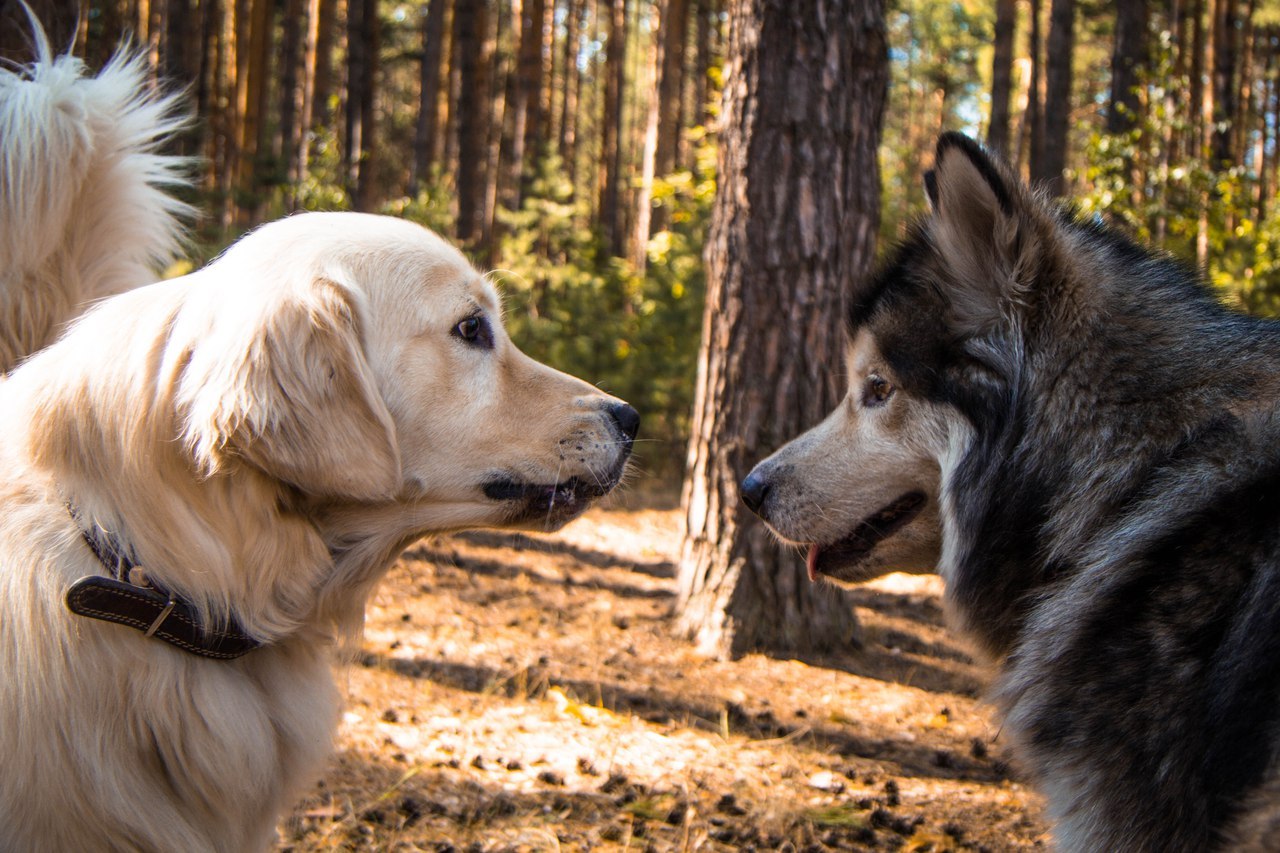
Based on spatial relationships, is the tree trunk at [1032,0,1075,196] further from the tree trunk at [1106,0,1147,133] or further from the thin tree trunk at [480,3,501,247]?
the thin tree trunk at [480,3,501,247]

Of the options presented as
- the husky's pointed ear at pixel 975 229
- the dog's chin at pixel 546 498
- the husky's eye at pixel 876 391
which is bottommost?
the dog's chin at pixel 546 498

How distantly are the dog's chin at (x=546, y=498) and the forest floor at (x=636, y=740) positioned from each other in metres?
0.28

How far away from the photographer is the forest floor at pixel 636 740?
3.28 meters

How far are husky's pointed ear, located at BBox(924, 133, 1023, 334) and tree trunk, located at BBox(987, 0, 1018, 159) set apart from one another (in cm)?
1725

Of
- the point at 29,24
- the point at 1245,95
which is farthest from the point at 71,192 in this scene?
the point at 1245,95

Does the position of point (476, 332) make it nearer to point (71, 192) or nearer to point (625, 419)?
point (625, 419)

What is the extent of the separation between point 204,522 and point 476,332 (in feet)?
2.81

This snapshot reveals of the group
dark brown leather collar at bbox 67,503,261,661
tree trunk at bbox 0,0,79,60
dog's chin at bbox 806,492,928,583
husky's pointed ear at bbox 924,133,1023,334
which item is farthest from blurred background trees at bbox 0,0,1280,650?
dark brown leather collar at bbox 67,503,261,661

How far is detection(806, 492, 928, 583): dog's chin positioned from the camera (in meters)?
2.73

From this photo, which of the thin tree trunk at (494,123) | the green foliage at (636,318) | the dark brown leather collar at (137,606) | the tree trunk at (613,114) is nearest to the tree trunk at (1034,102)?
the tree trunk at (613,114)

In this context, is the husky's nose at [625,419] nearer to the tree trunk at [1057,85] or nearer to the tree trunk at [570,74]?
the tree trunk at [1057,85]

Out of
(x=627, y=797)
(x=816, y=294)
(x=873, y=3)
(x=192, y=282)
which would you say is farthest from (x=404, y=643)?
(x=873, y=3)

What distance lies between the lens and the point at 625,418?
Result: 9.12ft

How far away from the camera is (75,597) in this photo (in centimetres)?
202
